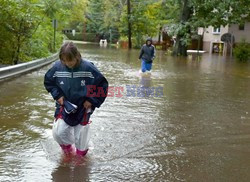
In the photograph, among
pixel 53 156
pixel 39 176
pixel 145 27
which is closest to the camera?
pixel 39 176

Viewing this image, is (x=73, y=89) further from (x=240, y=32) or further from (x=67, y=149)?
(x=240, y=32)

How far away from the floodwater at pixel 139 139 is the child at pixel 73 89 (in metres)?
0.53

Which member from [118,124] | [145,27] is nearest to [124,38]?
[145,27]

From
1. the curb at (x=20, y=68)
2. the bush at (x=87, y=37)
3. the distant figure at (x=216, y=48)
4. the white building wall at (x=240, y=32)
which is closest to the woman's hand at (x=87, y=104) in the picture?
the curb at (x=20, y=68)

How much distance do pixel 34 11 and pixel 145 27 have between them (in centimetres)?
3744

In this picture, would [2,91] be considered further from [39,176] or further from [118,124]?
[39,176]

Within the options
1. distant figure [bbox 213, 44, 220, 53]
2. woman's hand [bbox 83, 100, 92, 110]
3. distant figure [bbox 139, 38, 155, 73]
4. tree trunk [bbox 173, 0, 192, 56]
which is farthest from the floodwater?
distant figure [bbox 213, 44, 220, 53]

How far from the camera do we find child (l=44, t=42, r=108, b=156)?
4.49 meters

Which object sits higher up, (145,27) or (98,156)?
(145,27)

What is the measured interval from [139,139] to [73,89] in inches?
69.3

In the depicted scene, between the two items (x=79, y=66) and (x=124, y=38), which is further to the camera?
(x=124, y=38)

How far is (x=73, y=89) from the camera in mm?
4523

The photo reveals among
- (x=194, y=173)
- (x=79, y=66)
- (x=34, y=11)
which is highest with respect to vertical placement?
(x=34, y=11)

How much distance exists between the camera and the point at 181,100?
9.41m
